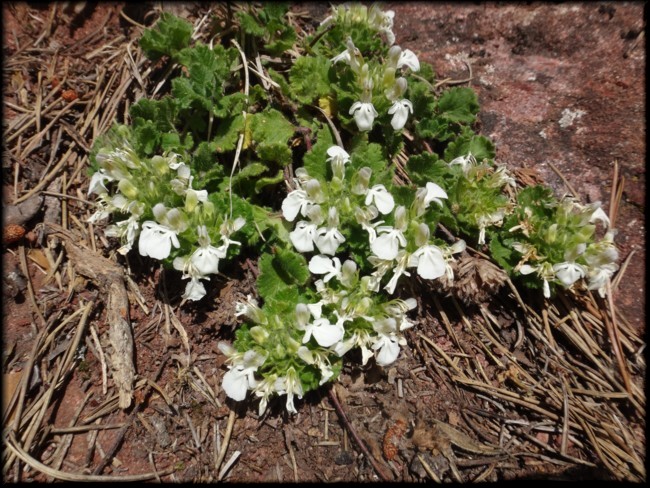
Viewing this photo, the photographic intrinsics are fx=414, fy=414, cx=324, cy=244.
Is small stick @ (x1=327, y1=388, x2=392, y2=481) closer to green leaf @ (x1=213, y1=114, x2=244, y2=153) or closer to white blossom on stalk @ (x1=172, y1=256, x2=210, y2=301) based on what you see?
white blossom on stalk @ (x1=172, y1=256, x2=210, y2=301)

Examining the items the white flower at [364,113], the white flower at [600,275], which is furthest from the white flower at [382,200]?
the white flower at [600,275]

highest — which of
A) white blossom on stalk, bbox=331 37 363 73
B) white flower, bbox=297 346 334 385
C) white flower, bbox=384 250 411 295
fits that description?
white blossom on stalk, bbox=331 37 363 73

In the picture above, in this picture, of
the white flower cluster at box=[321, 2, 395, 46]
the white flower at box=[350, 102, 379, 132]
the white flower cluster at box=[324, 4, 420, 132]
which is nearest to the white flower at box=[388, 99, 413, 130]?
the white flower cluster at box=[324, 4, 420, 132]

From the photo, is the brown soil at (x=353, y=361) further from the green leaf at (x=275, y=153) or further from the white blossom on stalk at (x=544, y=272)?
the green leaf at (x=275, y=153)

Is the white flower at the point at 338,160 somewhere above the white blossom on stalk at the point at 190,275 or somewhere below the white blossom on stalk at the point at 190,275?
above

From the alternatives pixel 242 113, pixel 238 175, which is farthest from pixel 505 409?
pixel 242 113

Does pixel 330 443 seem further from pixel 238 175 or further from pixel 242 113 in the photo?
pixel 242 113

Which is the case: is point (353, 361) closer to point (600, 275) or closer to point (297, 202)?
point (297, 202)
